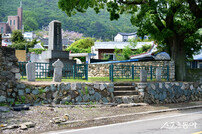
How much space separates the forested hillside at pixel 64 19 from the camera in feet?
435

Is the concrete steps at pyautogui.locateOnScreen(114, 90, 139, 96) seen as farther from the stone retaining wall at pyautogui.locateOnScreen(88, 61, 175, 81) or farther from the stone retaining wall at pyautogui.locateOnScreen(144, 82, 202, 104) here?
the stone retaining wall at pyautogui.locateOnScreen(88, 61, 175, 81)

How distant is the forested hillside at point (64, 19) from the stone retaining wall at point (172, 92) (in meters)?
106

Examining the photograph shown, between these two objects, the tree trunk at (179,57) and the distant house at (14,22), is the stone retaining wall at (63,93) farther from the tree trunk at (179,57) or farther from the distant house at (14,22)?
the distant house at (14,22)

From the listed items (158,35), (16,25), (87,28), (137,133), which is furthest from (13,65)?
(16,25)

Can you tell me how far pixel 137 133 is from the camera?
24.1 feet

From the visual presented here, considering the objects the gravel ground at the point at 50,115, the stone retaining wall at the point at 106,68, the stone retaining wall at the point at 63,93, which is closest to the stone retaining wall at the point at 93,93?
the stone retaining wall at the point at 63,93

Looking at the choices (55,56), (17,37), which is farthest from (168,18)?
(17,37)

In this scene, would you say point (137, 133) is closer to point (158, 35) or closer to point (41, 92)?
point (41, 92)

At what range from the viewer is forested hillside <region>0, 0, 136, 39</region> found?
132500 mm

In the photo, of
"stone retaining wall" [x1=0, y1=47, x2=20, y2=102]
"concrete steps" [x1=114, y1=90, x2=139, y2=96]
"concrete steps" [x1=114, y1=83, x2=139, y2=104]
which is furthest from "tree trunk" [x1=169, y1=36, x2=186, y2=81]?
"stone retaining wall" [x1=0, y1=47, x2=20, y2=102]

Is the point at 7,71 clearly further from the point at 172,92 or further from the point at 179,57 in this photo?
the point at 179,57

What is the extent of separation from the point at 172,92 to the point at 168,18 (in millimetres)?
5785

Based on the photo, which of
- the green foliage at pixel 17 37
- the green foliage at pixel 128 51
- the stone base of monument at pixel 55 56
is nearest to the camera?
the stone base of monument at pixel 55 56

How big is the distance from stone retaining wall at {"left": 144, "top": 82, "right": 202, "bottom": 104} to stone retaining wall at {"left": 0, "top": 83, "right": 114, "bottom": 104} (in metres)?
2.93
